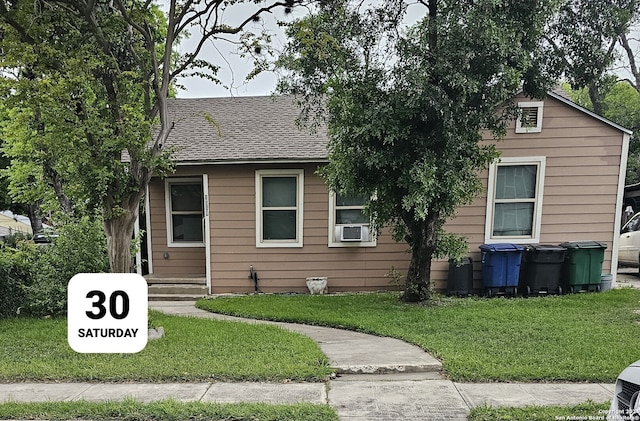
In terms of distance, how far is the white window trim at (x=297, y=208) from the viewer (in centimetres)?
792

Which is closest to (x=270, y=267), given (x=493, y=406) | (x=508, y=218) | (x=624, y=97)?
(x=508, y=218)

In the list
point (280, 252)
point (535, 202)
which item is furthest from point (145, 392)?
point (535, 202)

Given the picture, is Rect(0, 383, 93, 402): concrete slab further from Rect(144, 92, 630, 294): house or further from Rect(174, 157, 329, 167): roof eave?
Rect(174, 157, 329, 167): roof eave

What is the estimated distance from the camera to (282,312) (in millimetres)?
6242

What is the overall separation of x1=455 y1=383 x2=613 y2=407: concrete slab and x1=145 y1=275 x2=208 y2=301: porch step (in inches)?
224

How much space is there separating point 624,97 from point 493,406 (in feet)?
87.9

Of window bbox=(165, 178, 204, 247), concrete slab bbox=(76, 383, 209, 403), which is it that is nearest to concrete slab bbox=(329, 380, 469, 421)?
concrete slab bbox=(76, 383, 209, 403)

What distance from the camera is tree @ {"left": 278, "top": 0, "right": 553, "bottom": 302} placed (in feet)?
16.8

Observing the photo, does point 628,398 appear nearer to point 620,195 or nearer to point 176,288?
point 620,195

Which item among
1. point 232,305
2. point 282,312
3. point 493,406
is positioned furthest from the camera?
point 232,305

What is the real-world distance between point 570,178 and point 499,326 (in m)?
4.00

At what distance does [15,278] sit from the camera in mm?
6223

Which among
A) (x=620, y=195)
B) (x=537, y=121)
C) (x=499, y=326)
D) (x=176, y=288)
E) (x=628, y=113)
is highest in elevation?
(x=628, y=113)

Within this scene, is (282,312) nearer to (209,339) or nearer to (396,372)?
(209,339)
